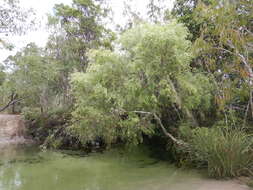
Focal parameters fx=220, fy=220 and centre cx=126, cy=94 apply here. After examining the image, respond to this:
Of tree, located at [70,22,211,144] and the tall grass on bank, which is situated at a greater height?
tree, located at [70,22,211,144]

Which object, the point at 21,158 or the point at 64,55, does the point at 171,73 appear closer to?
the point at 21,158

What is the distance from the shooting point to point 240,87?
662 centimetres

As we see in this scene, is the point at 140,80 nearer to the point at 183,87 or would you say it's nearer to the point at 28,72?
the point at 183,87

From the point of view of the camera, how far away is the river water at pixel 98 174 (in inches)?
189

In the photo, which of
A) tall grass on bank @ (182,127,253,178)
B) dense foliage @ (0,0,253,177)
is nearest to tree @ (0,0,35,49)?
dense foliage @ (0,0,253,177)

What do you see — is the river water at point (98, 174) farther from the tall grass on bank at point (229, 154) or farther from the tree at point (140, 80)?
the tree at point (140, 80)

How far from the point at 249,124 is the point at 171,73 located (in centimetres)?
267

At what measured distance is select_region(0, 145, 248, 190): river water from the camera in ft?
15.8

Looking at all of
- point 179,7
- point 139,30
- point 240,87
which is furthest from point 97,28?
point 240,87

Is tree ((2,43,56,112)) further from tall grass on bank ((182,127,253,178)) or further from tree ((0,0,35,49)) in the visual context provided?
tall grass on bank ((182,127,253,178))

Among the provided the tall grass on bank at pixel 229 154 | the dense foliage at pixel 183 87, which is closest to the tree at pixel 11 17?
the dense foliage at pixel 183 87

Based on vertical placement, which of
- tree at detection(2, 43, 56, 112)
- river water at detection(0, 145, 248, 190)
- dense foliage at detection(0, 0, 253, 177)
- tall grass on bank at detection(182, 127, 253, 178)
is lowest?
river water at detection(0, 145, 248, 190)

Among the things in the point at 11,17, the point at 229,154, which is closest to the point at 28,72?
the point at 11,17

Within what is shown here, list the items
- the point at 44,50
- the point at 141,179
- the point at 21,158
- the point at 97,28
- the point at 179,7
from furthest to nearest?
1. the point at 44,50
2. the point at 97,28
3. the point at 179,7
4. the point at 21,158
5. the point at 141,179
